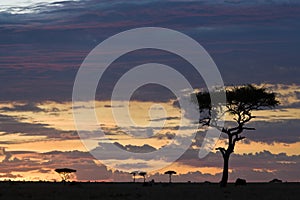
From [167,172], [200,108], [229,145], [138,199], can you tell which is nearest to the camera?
[138,199]

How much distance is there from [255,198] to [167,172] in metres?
76.1

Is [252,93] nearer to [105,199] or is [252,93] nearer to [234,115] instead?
[234,115]

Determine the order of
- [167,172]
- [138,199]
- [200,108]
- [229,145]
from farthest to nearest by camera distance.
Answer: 1. [167,172]
2. [200,108]
3. [229,145]
4. [138,199]

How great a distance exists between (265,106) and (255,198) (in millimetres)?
31559

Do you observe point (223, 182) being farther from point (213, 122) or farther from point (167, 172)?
point (167, 172)

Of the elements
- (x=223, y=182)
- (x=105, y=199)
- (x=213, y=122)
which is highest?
(x=213, y=122)

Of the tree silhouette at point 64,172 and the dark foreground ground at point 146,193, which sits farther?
the tree silhouette at point 64,172

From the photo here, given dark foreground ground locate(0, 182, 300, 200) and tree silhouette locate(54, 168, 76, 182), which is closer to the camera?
dark foreground ground locate(0, 182, 300, 200)

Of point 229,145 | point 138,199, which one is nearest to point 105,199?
point 138,199

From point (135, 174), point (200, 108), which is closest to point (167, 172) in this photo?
point (135, 174)

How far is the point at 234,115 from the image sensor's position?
8719cm

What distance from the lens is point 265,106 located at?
88.6 metres

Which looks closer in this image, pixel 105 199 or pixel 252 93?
pixel 105 199

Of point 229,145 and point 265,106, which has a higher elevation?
point 265,106
